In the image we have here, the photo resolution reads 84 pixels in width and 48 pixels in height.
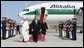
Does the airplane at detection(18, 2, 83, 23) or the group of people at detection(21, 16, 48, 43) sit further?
the airplane at detection(18, 2, 83, 23)

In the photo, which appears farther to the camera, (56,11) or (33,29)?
(56,11)

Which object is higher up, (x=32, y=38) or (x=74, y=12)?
(x=74, y=12)

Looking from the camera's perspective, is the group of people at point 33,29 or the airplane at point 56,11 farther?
the airplane at point 56,11

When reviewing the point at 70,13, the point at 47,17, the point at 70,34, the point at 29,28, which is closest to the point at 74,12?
the point at 70,13

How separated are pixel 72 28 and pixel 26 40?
13.5 ft

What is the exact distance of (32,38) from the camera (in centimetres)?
1834

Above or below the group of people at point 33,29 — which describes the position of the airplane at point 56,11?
above

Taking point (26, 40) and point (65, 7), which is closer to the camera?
point (26, 40)

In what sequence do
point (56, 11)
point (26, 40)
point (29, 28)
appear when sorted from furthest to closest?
point (56, 11) → point (29, 28) → point (26, 40)

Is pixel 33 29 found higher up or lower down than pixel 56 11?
lower down

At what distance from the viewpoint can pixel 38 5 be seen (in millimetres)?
35438

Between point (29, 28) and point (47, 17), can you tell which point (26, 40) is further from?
point (47, 17)

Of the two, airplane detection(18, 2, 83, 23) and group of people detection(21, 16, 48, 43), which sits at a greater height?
airplane detection(18, 2, 83, 23)

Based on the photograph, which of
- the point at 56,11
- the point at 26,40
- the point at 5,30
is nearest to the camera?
the point at 26,40
